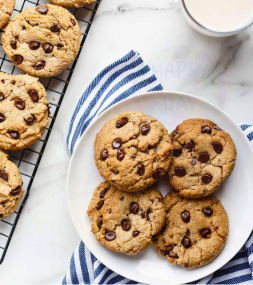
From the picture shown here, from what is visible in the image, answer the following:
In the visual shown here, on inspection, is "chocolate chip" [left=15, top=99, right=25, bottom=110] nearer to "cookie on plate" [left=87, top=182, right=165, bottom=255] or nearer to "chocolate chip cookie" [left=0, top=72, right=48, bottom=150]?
"chocolate chip cookie" [left=0, top=72, right=48, bottom=150]

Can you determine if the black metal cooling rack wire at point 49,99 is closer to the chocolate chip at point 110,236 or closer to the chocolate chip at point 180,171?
the chocolate chip at point 110,236

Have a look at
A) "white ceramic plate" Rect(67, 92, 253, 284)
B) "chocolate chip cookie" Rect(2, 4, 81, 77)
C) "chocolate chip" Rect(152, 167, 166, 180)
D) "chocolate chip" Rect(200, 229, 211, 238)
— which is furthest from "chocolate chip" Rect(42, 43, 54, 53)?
"chocolate chip" Rect(200, 229, 211, 238)

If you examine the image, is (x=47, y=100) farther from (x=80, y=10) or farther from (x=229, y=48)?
(x=229, y=48)

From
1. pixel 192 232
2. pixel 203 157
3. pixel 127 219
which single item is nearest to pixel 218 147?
pixel 203 157

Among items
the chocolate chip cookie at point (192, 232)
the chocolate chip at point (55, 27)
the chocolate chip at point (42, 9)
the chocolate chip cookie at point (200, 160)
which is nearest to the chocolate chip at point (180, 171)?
the chocolate chip cookie at point (200, 160)

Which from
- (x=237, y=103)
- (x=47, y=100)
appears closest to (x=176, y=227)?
(x=237, y=103)
